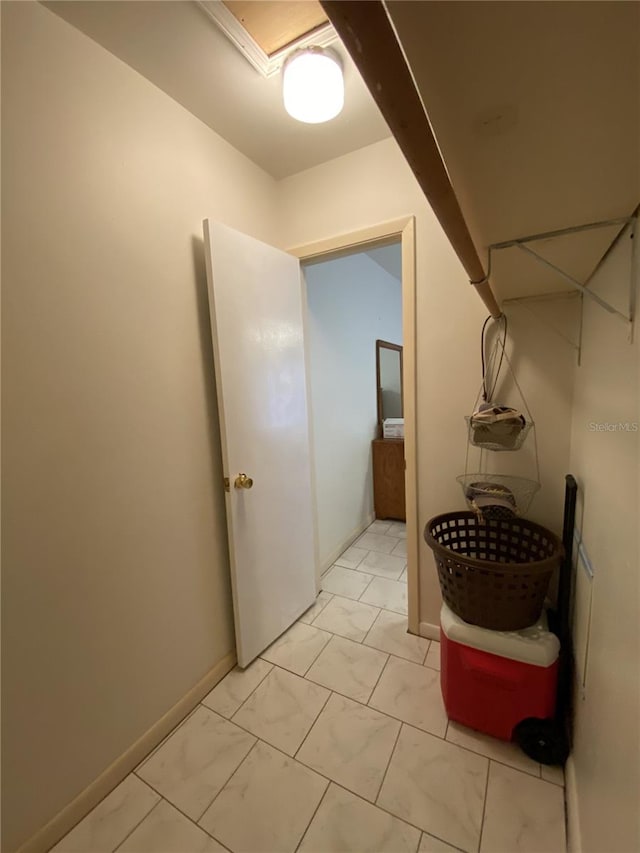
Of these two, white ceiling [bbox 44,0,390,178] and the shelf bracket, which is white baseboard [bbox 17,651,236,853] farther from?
white ceiling [bbox 44,0,390,178]

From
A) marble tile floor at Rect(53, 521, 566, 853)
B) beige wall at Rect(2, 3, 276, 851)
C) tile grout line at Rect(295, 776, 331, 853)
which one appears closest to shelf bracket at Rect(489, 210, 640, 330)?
beige wall at Rect(2, 3, 276, 851)

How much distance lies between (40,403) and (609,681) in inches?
62.9

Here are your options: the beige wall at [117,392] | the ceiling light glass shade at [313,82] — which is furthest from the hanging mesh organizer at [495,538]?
the ceiling light glass shade at [313,82]

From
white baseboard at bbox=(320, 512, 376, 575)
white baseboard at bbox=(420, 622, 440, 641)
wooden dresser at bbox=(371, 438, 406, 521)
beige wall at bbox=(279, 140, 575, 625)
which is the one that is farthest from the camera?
wooden dresser at bbox=(371, 438, 406, 521)

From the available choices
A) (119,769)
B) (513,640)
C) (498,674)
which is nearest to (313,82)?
(513,640)

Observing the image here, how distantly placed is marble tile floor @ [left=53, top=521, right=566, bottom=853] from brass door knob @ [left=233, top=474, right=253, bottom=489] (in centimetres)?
89

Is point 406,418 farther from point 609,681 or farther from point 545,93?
point 545,93

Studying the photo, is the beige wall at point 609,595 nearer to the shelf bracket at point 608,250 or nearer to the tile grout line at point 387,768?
the shelf bracket at point 608,250

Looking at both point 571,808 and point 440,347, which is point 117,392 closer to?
point 440,347

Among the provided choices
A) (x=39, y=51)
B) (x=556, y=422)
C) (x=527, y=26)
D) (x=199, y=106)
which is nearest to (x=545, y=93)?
(x=527, y=26)

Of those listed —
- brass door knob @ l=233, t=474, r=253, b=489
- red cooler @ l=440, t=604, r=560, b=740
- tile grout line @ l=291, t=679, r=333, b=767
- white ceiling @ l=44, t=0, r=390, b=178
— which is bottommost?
tile grout line @ l=291, t=679, r=333, b=767

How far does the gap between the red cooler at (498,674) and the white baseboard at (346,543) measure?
1.22 meters

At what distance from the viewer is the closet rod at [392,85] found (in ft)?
1.04

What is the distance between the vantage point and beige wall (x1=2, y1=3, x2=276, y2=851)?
3.12ft
